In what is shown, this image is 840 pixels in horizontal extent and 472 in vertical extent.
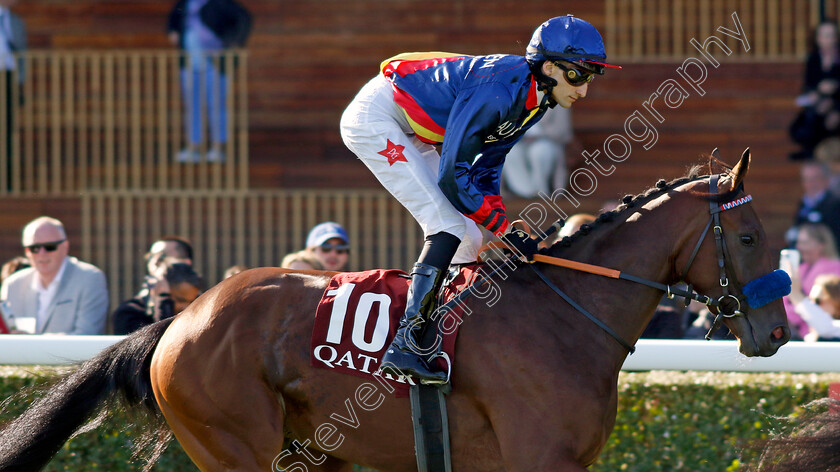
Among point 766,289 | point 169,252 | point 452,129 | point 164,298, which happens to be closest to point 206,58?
point 169,252

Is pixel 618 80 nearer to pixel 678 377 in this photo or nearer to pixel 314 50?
pixel 314 50

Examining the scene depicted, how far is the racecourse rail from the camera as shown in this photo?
4.19 meters

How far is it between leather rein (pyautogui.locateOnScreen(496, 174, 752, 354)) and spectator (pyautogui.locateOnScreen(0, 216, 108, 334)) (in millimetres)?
3147

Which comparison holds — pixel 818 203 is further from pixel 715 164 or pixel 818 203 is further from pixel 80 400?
pixel 80 400

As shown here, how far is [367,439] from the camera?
11.2 ft

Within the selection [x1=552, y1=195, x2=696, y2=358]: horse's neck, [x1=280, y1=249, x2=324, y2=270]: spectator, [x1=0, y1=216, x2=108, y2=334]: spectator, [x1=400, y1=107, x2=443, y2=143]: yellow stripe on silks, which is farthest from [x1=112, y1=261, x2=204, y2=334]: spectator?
[x1=552, y1=195, x2=696, y2=358]: horse's neck

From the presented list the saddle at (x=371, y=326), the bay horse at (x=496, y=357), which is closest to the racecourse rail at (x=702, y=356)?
the bay horse at (x=496, y=357)

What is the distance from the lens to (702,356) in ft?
13.9

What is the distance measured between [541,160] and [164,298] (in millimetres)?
3391

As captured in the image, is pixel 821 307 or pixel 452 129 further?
pixel 821 307

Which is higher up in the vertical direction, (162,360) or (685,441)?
(162,360)

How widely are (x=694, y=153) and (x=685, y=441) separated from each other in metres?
4.18

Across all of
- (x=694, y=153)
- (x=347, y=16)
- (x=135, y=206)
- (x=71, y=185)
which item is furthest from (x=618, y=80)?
(x=71, y=185)

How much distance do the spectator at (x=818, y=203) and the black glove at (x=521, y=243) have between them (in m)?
4.41
